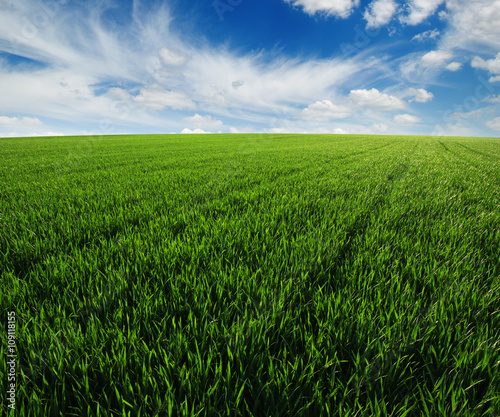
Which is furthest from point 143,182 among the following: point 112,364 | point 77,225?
point 112,364

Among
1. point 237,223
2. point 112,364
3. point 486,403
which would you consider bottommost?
point 486,403

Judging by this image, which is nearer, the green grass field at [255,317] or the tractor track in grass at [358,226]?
the green grass field at [255,317]

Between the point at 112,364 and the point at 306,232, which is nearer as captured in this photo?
the point at 112,364

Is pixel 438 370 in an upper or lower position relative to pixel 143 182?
lower

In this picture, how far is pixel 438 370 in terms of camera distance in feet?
3.69

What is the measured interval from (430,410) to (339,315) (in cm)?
54

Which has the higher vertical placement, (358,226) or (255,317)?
(358,226)

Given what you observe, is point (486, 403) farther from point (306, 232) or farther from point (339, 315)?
point (306, 232)

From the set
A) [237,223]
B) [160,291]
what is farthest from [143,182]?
[160,291]

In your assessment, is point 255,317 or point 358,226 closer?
point 255,317

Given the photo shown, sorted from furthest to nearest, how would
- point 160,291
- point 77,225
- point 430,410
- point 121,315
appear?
point 77,225
point 160,291
point 121,315
point 430,410

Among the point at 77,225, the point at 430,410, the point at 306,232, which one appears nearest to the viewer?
the point at 430,410

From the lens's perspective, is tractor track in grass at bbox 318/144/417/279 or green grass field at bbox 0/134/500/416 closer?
green grass field at bbox 0/134/500/416

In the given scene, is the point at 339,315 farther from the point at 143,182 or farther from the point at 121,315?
the point at 143,182
